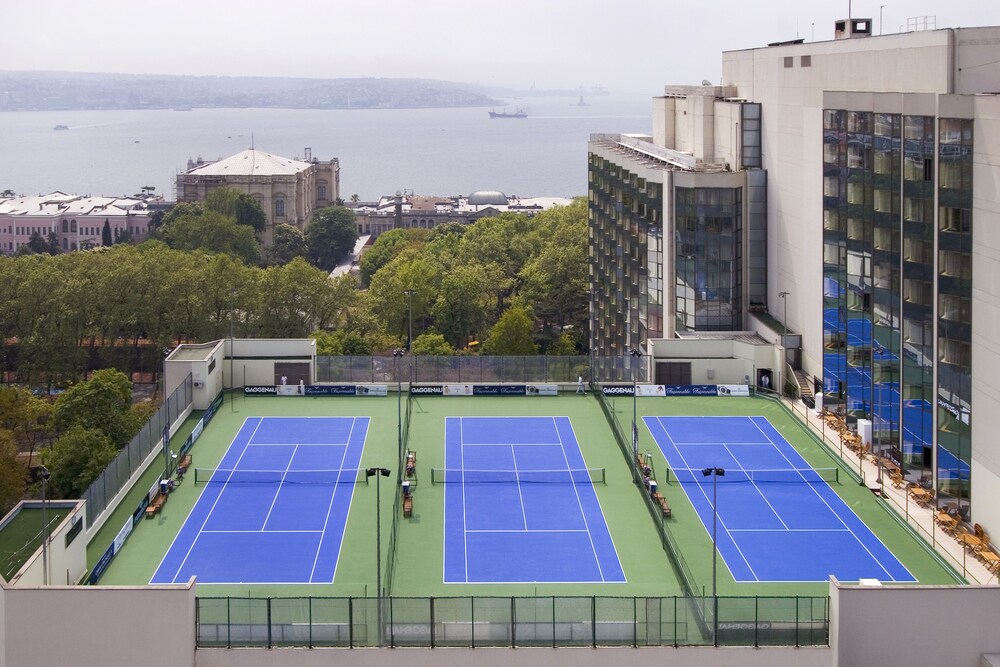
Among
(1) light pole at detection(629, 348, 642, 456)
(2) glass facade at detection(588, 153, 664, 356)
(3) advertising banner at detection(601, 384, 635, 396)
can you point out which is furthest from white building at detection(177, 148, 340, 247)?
(3) advertising banner at detection(601, 384, 635, 396)

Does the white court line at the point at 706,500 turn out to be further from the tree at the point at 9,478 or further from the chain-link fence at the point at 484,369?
the tree at the point at 9,478

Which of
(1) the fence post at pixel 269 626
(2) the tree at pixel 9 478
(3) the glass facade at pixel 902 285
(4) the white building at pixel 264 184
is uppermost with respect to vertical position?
(4) the white building at pixel 264 184

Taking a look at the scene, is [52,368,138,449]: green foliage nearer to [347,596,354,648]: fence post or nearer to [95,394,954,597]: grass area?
[95,394,954,597]: grass area

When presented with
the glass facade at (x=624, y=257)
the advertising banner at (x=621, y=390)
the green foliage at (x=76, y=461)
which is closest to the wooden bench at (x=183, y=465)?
the advertising banner at (x=621, y=390)

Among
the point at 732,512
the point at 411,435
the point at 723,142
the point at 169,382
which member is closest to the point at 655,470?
the point at 732,512

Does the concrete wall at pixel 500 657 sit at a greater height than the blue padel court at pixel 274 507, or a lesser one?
lesser

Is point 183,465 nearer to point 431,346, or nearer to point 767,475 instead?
point 767,475
